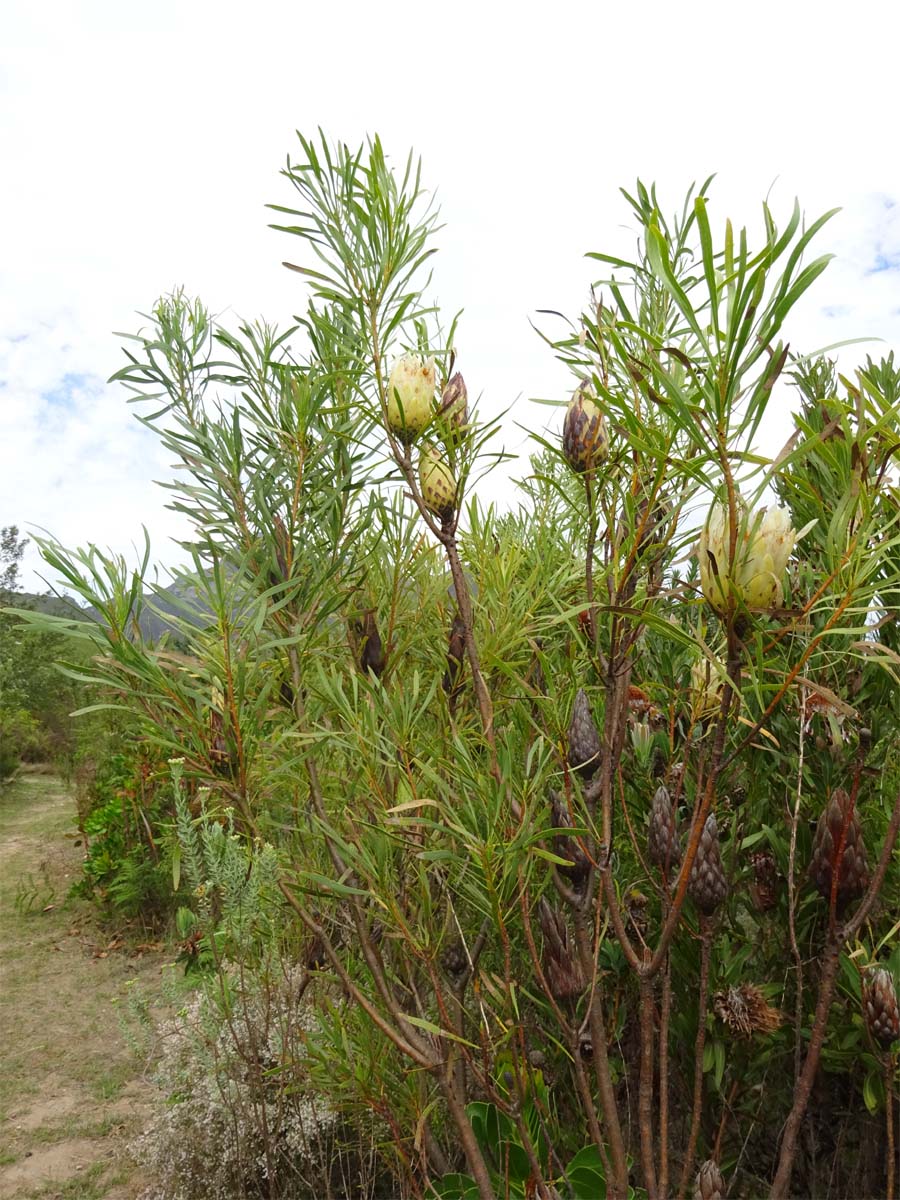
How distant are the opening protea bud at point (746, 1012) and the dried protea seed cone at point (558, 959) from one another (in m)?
0.29

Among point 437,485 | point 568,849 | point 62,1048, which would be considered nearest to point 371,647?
point 437,485

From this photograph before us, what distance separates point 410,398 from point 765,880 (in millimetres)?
858

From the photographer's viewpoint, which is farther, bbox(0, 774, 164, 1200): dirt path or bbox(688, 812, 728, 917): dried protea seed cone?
bbox(0, 774, 164, 1200): dirt path

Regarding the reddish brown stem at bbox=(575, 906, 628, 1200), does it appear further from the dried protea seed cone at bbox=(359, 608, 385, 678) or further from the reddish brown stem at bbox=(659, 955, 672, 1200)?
the dried protea seed cone at bbox=(359, 608, 385, 678)

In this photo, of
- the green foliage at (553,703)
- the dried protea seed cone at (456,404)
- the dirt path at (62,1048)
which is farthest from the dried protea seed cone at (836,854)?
the dirt path at (62,1048)

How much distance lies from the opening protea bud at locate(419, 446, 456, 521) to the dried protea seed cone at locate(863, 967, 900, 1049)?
2.29 ft

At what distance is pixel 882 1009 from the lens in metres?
0.94

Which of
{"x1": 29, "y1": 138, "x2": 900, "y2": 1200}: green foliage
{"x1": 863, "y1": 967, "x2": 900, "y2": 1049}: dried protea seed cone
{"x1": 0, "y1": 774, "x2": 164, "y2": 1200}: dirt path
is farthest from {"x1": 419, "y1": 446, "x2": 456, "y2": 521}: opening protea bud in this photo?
{"x1": 0, "y1": 774, "x2": 164, "y2": 1200}: dirt path

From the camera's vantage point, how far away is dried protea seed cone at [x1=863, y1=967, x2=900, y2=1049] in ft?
3.07

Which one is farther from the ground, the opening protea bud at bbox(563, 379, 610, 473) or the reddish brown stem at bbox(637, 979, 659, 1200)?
the opening protea bud at bbox(563, 379, 610, 473)

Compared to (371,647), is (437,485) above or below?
above

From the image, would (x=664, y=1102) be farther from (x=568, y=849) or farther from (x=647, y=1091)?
(x=568, y=849)

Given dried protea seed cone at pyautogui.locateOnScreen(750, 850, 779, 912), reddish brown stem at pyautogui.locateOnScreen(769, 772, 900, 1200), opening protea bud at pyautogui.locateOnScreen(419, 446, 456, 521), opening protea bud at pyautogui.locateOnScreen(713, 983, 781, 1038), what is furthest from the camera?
dried protea seed cone at pyautogui.locateOnScreen(750, 850, 779, 912)

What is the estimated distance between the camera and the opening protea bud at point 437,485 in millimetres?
928
